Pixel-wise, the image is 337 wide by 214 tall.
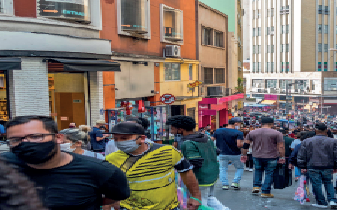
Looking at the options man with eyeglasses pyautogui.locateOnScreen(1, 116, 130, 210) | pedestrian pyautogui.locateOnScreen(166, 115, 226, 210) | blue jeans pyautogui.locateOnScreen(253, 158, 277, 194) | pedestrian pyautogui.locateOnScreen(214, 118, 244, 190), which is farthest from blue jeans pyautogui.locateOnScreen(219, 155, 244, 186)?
man with eyeglasses pyautogui.locateOnScreen(1, 116, 130, 210)

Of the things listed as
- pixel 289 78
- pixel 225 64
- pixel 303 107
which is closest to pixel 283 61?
pixel 289 78

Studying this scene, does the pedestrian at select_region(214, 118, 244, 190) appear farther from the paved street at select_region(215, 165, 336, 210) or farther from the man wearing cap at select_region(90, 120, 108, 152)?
the man wearing cap at select_region(90, 120, 108, 152)

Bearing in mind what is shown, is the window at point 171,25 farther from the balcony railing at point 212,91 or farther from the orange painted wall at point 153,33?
the balcony railing at point 212,91

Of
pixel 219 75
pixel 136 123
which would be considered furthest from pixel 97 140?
pixel 219 75

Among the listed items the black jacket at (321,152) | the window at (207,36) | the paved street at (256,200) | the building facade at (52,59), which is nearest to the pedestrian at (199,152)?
the paved street at (256,200)

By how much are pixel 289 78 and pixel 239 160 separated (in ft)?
239

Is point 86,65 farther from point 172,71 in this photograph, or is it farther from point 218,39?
point 218,39

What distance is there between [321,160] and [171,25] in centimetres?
1712

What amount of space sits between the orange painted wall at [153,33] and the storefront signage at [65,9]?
179cm

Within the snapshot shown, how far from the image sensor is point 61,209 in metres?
2.55

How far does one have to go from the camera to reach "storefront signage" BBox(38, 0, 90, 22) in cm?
1377

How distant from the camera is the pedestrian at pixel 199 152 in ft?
17.4

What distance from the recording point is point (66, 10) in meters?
14.3

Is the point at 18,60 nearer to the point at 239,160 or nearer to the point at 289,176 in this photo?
the point at 239,160
